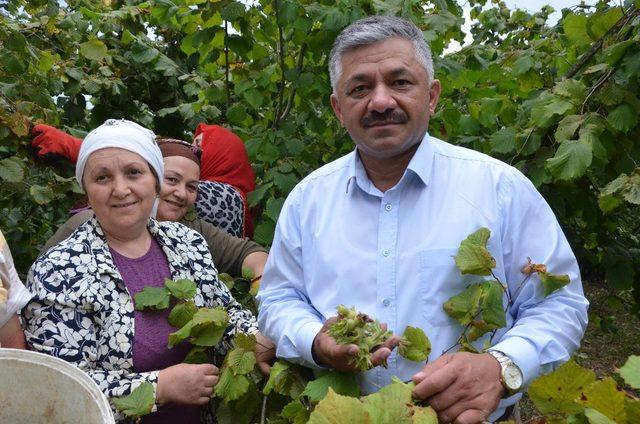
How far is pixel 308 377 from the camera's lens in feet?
6.94

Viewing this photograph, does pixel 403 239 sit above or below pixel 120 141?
below

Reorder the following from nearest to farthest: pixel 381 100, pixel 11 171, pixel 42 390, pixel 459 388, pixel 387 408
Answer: pixel 387 408, pixel 42 390, pixel 459 388, pixel 381 100, pixel 11 171

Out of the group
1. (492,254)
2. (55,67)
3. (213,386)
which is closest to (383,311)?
(492,254)

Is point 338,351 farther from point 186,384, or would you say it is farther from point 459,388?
point 186,384

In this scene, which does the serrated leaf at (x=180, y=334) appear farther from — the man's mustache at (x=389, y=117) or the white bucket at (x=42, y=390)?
the man's mustache at (x=389, y=117)

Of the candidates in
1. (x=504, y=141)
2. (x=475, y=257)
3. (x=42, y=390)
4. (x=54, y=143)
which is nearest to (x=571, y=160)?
(x=504, y=141)

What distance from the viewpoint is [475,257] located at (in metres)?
1.82

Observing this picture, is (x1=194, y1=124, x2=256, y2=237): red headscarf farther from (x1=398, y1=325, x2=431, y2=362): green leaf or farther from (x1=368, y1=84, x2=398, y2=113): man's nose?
(x1=398, y1=325, x2=431, y2=362): green leaf

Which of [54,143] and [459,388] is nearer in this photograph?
[459,388]

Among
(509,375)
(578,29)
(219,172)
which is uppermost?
(578,29)

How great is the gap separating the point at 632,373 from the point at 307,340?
867mm

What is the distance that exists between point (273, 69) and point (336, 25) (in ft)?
2.64

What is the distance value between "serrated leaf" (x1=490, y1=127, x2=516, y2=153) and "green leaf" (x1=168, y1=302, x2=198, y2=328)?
5.35 ft

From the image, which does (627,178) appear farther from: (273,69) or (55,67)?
(55,67)
